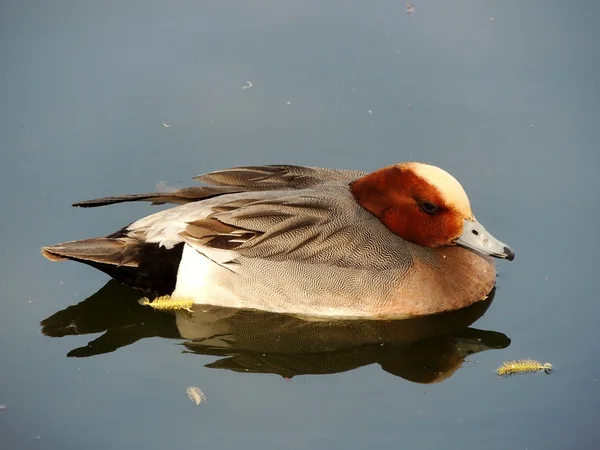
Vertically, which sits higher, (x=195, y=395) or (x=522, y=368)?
(x=522, y=368)

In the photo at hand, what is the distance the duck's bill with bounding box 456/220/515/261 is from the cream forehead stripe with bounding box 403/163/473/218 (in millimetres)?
170

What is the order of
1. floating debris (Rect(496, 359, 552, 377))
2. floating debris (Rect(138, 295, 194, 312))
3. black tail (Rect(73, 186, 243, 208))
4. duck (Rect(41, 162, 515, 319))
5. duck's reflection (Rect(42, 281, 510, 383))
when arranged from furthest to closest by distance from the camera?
black tail (Rect(73, 186, 243, 208)) < floating debris (Rect(138, 295, 194, 312)) < duck (Rect(41, 162, 515, 319)) < duck's reflection (Rect(42, 281, 510, 383)) < floating debris (Rect(496, 359, 552, 377))

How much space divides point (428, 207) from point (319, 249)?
0.81 m

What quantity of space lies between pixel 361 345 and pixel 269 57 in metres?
3.28

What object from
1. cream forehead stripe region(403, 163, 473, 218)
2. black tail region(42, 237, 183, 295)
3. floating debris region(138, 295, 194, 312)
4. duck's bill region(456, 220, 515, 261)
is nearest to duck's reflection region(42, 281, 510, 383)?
floating debris region(138, 295, 194, 312)

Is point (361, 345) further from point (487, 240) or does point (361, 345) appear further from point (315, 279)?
point (487, 240)

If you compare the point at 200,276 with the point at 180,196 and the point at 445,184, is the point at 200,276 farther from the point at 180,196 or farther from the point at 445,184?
the point at 445,184

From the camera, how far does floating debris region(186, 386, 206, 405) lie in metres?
6.01

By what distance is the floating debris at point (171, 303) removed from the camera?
684 cm

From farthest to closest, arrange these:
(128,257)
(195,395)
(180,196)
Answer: (180,196) < (128,257) < (195,395)

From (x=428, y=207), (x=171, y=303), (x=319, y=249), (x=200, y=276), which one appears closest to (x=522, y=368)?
(x=428, y=207)

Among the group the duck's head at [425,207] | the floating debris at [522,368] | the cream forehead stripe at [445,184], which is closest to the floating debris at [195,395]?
the duck's head at [425,207]

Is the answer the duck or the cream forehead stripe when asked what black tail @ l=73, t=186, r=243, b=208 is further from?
the cream forehead stripe

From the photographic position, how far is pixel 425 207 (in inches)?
267
